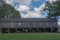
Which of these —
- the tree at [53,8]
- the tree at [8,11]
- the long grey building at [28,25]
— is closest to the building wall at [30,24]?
the long grey building at [28,25]

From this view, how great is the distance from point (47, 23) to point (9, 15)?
23.1 m

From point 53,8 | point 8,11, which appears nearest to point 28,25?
point 53,8

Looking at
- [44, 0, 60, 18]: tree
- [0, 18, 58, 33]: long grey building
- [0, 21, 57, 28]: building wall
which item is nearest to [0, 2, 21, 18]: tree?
[0, 18, 58, 33]: long grey building

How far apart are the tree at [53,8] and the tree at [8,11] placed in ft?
58.9

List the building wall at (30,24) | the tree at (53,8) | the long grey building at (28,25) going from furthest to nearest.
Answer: the tree at (53,8) < the building wall at (30,24) < the long grey building at (28,25)

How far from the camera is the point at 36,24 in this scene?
74312 millimetres

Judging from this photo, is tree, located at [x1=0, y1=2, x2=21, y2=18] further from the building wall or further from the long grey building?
the building wall

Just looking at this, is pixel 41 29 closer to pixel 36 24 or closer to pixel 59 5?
pixel 36 24

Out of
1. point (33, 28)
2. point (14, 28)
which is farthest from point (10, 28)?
point (33, 28)

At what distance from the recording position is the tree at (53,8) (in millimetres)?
74125

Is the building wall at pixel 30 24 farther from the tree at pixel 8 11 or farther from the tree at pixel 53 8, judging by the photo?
the tree at pixel 8 11

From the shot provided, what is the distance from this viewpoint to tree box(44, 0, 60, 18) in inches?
2918

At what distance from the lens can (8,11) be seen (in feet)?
299

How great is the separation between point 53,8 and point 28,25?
12.7 metres
